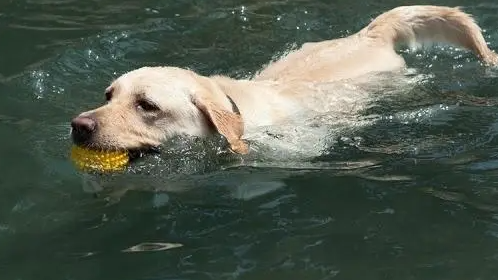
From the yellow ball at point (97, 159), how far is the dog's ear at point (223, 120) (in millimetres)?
617

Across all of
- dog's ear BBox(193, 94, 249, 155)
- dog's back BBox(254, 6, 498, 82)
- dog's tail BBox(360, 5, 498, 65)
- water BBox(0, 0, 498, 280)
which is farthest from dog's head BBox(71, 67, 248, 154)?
dog's tail BBox(360, 5, 498, 65)

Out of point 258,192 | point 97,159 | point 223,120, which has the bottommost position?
point 258,192

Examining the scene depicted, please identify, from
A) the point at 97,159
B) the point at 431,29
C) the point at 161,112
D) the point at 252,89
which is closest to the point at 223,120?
the point at 161,112

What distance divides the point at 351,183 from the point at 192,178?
1.09 metres

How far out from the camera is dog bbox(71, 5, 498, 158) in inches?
208

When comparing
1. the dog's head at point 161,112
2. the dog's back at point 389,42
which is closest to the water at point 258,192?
the dog's head at point 161,112

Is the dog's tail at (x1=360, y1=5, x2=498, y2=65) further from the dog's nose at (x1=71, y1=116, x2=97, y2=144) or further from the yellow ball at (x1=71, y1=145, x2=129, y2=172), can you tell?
the dog's nose at (x1=71, y1=116, x2=97, y2=144)

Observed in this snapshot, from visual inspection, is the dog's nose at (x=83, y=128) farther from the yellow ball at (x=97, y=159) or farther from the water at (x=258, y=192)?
the water at (x=258, y=192)

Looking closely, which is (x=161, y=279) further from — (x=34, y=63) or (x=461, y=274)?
(x=34, y=63)

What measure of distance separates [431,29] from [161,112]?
10.4 feet

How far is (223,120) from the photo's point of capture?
5.38m

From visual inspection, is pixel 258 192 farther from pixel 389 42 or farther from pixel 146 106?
pixel 389 42

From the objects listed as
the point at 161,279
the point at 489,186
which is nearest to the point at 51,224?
the point at 161,279

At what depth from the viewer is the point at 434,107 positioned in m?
6.63
